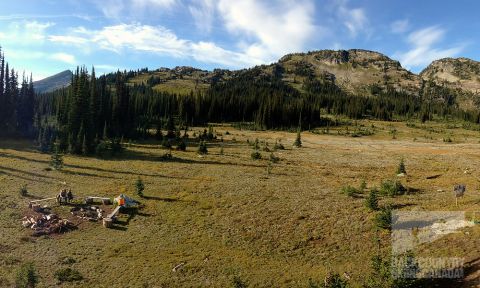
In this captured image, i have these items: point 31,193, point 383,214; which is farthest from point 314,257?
point 31,193

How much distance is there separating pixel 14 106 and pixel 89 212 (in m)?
84.7

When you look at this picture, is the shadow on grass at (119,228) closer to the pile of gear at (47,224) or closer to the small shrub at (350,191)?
the pile of gear at (47,224)

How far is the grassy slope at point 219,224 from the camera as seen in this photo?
2547cm

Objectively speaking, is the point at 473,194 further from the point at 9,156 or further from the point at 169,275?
the point at 9,156

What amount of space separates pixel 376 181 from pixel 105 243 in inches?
1353

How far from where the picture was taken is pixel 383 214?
96.0 ft

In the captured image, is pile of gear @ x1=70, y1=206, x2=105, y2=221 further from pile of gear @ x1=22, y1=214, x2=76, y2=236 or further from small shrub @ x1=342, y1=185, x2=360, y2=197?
small shrub @ x1=342, y1=185, x2=360, y2=197

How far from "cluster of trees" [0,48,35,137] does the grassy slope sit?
156 feet

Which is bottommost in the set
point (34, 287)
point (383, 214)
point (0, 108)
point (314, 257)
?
point (34, 287)

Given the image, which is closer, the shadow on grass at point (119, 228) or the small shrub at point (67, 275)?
the small shrub at point (67, 275)

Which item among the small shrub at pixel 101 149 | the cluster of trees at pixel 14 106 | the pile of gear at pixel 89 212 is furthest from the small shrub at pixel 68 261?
the cluster of trees at pixel 14 106

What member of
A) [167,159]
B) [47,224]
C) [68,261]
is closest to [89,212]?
[47,224]

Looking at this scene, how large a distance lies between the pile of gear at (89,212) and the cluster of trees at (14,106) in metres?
70.4

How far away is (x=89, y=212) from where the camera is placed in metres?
37.7
